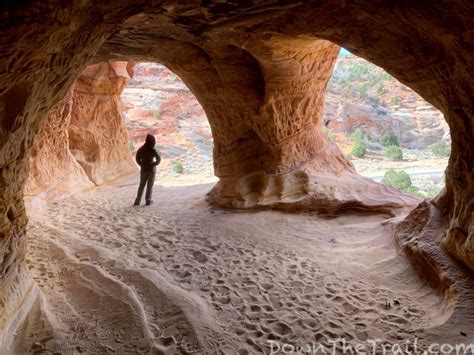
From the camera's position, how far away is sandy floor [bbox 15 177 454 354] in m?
2.79

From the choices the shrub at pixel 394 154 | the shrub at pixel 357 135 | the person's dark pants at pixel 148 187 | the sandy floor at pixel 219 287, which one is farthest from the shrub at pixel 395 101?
the person's dark pants at pixel 148 187

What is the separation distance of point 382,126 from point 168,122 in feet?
54.5

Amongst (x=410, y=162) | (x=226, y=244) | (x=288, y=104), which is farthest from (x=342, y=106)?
(x=226, y=244)

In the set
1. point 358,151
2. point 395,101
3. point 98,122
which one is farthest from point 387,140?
point 98,122

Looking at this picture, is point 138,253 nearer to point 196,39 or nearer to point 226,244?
point 226,244

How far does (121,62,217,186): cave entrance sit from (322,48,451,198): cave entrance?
925 centimetres

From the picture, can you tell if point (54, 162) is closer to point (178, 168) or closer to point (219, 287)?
point (219, 287)

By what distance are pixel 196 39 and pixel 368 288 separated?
162 inches

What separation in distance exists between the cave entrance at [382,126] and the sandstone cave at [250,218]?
1530 cm

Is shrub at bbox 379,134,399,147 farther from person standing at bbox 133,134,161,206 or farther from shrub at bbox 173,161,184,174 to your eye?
person standing at bbox 133,134,161,206

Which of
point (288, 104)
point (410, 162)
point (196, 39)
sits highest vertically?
point (196, 39)

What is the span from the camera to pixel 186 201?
7.62 meters

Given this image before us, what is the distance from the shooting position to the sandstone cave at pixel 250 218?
270 cm

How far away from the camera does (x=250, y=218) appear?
6.10m
